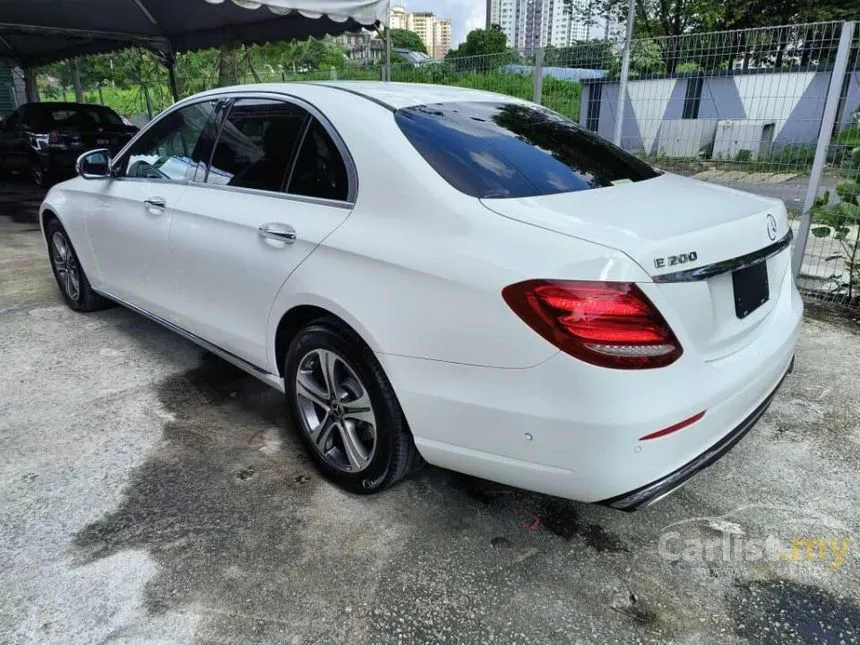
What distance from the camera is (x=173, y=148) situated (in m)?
3.46

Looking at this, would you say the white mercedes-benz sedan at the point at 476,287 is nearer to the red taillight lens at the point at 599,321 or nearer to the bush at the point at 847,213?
the red taillight lens at the point at 599,321

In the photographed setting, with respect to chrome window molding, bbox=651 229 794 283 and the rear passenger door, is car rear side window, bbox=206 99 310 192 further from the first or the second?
chrome window molding, bbox=651 229 794 283

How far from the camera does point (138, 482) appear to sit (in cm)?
264

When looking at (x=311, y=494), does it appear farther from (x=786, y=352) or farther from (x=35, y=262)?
(x=35, y=262)

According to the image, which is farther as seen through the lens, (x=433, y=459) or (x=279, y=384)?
(x=279, y=384)

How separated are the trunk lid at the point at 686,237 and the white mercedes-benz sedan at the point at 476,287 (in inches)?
0.4

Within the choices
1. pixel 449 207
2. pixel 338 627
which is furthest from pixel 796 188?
pixel 338 627

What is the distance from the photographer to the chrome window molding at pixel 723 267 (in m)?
1.80

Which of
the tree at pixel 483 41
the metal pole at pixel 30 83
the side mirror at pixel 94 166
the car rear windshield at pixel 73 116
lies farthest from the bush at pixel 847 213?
the tree at pixel 483 41

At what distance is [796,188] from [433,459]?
4.56 m

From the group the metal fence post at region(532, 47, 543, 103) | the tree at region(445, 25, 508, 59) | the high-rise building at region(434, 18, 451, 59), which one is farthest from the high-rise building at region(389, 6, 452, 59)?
the metal fence post at region(532, 47, 543, 103)

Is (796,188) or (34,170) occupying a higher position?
(796,188)

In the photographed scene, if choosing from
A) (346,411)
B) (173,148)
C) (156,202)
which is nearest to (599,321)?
(346,411)

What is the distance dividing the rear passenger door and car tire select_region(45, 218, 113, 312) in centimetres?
179
